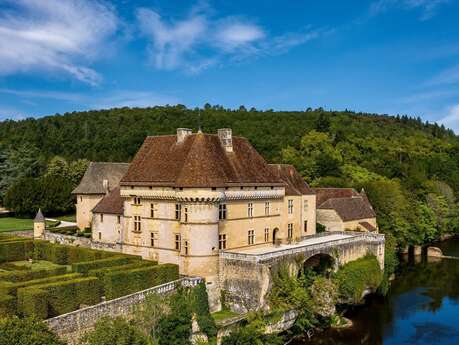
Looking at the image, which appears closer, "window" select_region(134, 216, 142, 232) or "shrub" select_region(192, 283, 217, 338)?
"shrub" select_region(192, 283, 217, 338)

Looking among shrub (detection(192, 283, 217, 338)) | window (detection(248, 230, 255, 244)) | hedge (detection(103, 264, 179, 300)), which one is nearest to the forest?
window (detection(248, 230, 255, 244))

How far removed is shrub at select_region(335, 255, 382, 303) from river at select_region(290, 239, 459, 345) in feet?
5.13

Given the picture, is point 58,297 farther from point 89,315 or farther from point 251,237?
point 251,237

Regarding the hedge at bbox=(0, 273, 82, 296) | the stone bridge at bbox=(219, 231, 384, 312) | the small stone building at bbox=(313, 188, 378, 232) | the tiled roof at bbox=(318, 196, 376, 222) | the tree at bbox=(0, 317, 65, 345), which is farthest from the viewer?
the tiled roof at bbox=(318, 196, 376, 222)

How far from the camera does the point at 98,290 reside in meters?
28.7

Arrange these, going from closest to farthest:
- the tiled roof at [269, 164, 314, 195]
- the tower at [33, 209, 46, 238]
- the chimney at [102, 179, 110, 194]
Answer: the tiled roof at [269, 164, 314, 195]
the tower at [33, 209, 46, 238]
the chimney at [102, 179, 110, 194]

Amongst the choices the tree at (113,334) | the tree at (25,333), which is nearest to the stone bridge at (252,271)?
the tree at (113,334)

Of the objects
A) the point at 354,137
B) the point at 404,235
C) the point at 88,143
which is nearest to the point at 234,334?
the point at 404,235

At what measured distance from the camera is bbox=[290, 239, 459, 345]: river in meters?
34.0

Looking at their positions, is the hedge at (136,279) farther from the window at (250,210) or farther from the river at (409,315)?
the river at (409,315)

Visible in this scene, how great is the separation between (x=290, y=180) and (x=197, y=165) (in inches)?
523

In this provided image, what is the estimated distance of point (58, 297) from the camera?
2647 cm

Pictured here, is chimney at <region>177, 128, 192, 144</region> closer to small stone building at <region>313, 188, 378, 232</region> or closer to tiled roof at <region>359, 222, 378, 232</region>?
small stone building at <region>313, 188, 378, 232</region>

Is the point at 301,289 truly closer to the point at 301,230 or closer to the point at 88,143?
the point at 301,230
